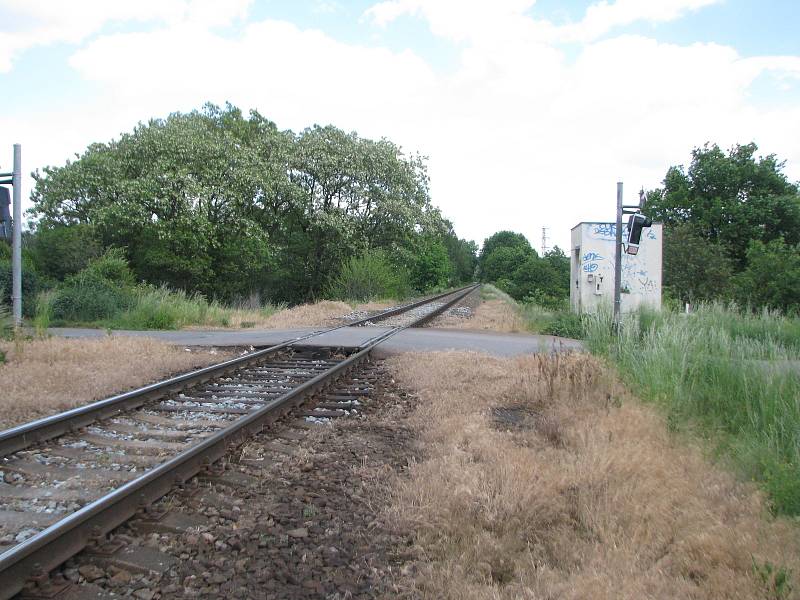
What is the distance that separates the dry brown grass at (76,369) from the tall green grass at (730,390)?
21.4 feet

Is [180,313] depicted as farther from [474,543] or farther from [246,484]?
[474,543]

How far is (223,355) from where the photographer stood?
11398 mm

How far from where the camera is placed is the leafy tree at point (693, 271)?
1014 inches

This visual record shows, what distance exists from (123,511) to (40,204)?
32.2 meters

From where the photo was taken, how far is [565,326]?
16.2 m

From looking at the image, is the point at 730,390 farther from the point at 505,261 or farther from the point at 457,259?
the point at 457,259

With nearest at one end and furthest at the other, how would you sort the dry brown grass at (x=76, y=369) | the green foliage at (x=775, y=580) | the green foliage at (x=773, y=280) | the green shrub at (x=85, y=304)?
1. the green foliage at (x=775, y=580)
2. the dry brown grass at (x=76, y=369)
3. the green shrub at (x=85, y=304)
4. the green foliage at (x=773, y=280)

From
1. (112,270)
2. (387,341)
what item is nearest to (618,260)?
(387,341)

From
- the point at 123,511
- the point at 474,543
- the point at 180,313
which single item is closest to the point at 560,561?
the point at 474,543

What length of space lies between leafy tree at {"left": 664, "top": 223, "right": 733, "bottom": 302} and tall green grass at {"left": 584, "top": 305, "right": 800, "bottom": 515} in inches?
703

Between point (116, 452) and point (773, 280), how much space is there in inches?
937

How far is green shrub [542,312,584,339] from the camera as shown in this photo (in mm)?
15523

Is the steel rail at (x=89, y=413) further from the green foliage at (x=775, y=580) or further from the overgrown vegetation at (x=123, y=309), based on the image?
the overgrown vegetation at (x=123, y=309)

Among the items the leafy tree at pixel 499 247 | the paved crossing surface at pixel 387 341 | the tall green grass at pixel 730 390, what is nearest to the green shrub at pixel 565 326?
the paved crossing surface at pixel 387 341
